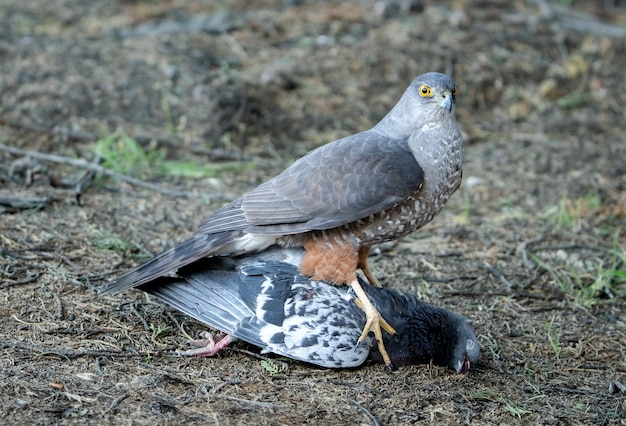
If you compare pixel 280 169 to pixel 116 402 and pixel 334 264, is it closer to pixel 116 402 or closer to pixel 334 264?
pixel 334 264

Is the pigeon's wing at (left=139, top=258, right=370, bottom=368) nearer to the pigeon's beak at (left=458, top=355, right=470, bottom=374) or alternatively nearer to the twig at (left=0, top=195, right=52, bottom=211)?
the pigeon's beak at (left=458, top=355, right=470, bottom=374)

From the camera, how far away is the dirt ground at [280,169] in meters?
3.86

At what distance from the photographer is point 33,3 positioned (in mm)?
9672

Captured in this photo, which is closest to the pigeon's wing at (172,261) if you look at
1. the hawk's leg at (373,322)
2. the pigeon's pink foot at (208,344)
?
the pigeon's pink foot at (208,344)

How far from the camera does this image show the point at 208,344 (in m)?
4.24

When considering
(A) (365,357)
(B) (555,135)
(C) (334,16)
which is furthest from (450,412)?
(C) (334,16)

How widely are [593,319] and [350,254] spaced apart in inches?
67.6

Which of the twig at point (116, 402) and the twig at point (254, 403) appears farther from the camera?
the twig at point (254, 403)

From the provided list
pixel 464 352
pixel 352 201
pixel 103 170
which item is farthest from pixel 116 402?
pixel 103 170

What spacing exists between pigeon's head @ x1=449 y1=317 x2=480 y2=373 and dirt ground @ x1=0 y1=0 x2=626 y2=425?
122mm

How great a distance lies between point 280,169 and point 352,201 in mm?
2760

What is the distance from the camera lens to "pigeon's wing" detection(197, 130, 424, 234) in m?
4.22

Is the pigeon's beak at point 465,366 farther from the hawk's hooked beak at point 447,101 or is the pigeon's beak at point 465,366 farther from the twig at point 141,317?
the twig at point 141,317

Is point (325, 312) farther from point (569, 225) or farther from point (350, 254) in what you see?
point (569, 225)
